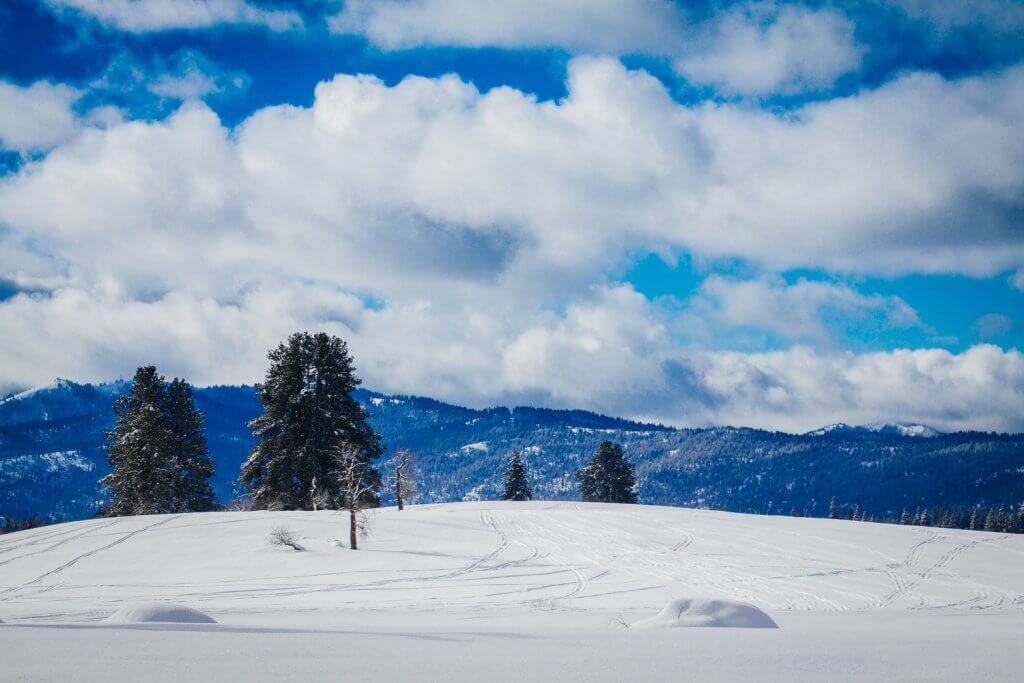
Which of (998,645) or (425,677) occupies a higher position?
(425,677)

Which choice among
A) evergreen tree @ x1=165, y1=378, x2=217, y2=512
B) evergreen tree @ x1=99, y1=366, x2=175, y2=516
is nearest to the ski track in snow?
evergreen tree @ x1=99, y1=366, x2=175, y2=516

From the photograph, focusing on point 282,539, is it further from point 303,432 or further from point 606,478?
point 606,478

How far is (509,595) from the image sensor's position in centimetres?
2536

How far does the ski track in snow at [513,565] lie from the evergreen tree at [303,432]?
4.17 m

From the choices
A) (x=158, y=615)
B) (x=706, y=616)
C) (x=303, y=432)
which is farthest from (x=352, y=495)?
(x=706, y=616)

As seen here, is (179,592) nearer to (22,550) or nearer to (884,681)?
(22,550)

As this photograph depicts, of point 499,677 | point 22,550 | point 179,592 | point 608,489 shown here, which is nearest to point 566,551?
point 179,592

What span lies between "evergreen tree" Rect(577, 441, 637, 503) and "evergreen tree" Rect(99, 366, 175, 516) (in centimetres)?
4269

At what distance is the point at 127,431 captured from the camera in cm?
4831

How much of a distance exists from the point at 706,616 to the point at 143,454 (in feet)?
148

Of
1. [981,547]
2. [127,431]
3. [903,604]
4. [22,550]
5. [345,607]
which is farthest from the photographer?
[127,431]

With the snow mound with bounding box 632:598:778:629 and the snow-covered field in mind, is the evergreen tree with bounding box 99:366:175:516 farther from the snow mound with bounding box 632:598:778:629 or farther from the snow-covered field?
the snow mound with bounding box 632:598:778:629

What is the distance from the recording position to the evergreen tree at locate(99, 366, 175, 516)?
46.5 metres

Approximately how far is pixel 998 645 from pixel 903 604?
1956cm
